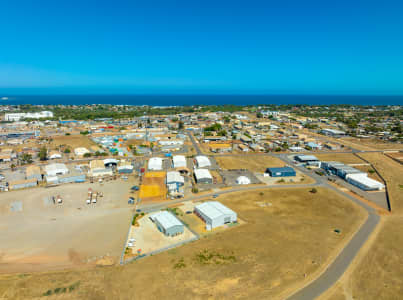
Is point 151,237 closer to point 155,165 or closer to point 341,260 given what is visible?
point 341,260

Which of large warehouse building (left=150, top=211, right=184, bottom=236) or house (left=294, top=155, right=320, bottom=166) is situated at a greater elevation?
house (left=294, top=155, right=320, bottom=166)

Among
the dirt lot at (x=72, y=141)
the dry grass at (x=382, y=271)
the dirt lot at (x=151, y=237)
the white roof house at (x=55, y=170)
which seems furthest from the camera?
the dirt lot at (x=72, y=141)

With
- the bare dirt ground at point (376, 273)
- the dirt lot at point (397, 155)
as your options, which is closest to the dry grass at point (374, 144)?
the dirt lot at point (397, 155)

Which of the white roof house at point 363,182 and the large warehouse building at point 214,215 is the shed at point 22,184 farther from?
the white roof house at point 363,182

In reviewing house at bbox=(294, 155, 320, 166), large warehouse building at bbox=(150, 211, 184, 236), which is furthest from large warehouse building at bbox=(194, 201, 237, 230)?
house at bbox=(294, 155, 320, 166)

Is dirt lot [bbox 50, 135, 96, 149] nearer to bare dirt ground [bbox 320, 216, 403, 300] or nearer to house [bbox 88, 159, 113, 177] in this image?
house [bbox 88, 159, 113, 177]

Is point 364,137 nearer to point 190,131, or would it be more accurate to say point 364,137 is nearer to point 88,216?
point 190,131

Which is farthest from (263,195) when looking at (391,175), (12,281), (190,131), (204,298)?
(190,131)

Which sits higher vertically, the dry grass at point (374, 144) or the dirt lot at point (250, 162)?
the dry grass at point (374, 144)

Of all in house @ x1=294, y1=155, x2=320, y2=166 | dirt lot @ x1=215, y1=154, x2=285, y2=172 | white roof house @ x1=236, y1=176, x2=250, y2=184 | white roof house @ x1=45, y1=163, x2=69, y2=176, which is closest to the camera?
white roof house @ x1=236, y1=176, x2=250, y2=184
